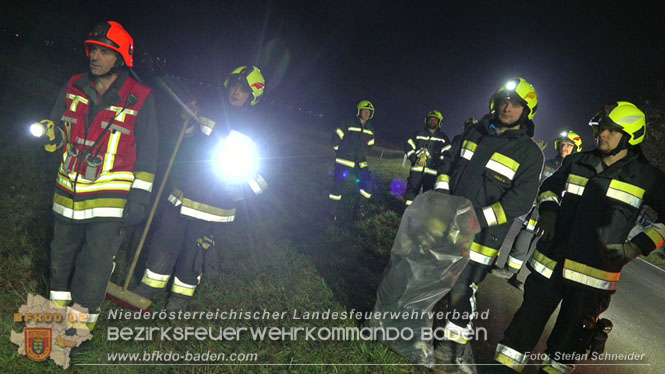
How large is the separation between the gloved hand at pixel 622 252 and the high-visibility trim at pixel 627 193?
0.32 m

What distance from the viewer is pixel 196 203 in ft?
10.3

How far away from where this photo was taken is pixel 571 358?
9.28ft

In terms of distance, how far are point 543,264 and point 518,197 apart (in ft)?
2.11

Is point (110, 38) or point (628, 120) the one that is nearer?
point (110, 38)

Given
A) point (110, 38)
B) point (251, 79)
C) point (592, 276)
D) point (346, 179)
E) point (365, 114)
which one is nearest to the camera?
point (110, 38)

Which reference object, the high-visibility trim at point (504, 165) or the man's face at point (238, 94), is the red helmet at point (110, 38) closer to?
the man's face at point (238, 94)

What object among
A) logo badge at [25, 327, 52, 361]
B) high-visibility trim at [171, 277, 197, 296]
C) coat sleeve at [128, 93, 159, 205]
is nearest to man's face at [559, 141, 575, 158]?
high-visibility trim at [171, 277, 197, 296]

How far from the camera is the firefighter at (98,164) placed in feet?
8.20

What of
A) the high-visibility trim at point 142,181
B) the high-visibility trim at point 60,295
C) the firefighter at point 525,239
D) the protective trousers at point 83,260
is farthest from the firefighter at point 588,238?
the high-visibility trim at point 60,295

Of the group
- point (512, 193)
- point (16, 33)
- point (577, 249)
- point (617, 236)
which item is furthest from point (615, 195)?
point (16, 33)

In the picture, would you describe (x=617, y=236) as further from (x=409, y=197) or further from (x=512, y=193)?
(x=409, y=197)

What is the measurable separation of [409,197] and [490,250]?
424 centimetres

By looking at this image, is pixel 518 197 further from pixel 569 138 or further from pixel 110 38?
pixel 569 138

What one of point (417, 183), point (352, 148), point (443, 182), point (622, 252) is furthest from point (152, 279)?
point (417, 183)
